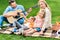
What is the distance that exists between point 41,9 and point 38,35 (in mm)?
800

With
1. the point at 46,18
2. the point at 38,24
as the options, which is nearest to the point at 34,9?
the point at 38,24

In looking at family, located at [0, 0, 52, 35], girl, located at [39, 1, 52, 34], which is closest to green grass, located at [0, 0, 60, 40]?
family, located at [0, 0, 52, 35]

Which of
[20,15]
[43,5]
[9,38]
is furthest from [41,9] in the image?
[9,38]

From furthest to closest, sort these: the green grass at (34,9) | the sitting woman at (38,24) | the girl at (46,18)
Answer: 1. the sitting woman at (38,24)
2. the girl at (46,18)
3. the green grass at (34,9)

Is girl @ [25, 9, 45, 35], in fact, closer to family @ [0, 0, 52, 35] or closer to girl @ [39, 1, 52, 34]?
family @ [0, 0, 52, 35]

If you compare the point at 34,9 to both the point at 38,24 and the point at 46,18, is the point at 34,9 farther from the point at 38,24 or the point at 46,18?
the point at 46,18

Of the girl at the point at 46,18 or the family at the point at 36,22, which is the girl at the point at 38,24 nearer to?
the family at the point at 36,22

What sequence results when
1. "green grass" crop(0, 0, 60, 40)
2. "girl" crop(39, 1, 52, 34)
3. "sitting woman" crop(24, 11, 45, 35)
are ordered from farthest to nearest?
"sitting woman" crop(24, 11, 45, 35) → "girl" crop(39, 1, 52, 34) → "green grass" crop(0, 0, 60, 40)

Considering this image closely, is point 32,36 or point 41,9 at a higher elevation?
point 41,9

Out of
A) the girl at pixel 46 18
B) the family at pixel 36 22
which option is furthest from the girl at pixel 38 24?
the girl at pixel 46 18

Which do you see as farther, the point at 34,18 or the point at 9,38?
the point at 34,18

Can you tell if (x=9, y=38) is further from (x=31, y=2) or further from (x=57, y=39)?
(x=31, y=2)

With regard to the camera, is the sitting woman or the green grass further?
the sitting woman

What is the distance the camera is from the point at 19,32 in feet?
27.7
